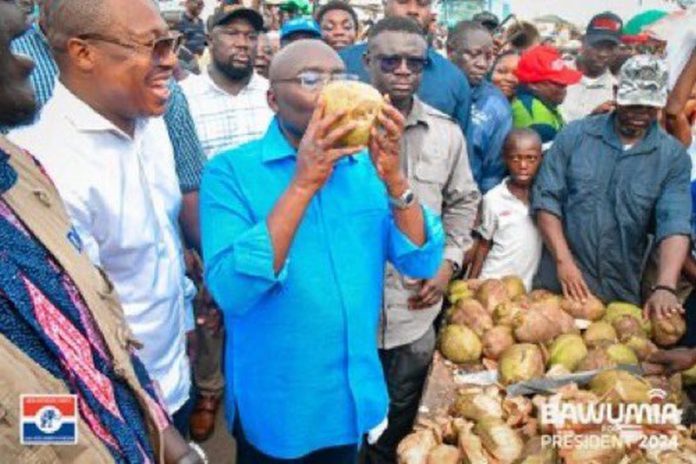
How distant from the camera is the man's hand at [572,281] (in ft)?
11.0

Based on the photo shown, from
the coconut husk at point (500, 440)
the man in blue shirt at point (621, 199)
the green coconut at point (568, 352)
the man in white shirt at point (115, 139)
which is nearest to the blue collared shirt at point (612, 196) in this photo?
the man in blue shirt at point (621, 199)

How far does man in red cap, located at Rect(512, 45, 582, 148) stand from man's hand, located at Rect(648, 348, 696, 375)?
201cm

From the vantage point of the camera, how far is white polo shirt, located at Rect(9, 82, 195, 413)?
183cm

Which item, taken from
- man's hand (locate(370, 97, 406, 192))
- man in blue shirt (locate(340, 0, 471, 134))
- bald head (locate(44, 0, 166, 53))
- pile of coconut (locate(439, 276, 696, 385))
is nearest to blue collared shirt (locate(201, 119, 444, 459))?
man's hand (locate(370, 97, 406, 192))

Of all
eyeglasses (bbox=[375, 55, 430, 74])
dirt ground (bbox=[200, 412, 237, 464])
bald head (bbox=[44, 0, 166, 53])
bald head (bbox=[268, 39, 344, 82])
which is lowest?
dirt ground (bbox=[200, 412, 237, 464])

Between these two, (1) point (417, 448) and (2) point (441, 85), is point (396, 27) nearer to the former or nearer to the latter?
(2) point (441, 85)

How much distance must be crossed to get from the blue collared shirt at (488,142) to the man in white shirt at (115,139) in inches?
90.3

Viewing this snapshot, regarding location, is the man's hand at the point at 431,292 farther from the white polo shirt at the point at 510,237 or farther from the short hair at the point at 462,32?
the short hair at the point at 462,32

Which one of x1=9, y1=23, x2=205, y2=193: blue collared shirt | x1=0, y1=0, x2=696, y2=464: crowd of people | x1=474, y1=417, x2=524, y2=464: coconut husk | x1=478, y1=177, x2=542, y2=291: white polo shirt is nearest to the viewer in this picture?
x1=0, y1=0, x2=696, y2=464: crowd of people

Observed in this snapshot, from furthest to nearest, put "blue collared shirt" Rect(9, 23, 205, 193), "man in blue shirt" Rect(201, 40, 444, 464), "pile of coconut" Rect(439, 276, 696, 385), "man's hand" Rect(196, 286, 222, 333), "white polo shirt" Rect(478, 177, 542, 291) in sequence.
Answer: "white polo shirt" Rect(478, 177, 542, 291) → "man's hand" Rect(196, 286, 222, 333) → "pile of coconut" Rect(439, 276, 696, 385) → "blue collared shirt" Rect(9, 23, 205, 193) → "man in blue shirt" Rect(201, 40, 444, 464)

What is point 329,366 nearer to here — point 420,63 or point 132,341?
point 132,341

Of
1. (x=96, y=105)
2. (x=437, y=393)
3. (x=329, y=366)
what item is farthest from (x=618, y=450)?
(x=96, y=105)

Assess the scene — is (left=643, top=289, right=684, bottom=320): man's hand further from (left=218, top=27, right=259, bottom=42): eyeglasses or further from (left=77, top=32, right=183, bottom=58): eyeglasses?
(left=218, top=27, right=259, bottom=42): eyeglasses

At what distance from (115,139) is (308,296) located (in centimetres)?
69
